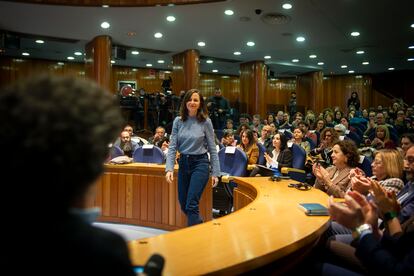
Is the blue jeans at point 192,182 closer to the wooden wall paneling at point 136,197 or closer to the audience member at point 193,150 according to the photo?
the audience member at point 193,150

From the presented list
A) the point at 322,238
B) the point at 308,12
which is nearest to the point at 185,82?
the point at 308,12

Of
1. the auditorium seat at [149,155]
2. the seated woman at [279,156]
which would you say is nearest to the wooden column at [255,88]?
the seated woman at [279,156]

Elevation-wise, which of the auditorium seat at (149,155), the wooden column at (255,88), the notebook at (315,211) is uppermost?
the wooden column at (255,88)

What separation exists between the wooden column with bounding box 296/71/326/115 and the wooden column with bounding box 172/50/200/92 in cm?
682

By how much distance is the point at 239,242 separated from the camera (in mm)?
1559

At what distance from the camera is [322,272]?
5.72 feet

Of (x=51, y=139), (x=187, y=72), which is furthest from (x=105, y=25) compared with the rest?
(x=51, y=139)

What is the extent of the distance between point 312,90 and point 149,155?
1269 centimetres

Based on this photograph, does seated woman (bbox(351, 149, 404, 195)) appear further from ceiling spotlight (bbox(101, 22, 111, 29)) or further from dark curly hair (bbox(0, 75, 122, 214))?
ceiling spotlight (bbox(101, 22, 111, 29))

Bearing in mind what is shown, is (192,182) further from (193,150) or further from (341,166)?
(341,166)

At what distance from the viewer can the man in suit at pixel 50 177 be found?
1.93 ft

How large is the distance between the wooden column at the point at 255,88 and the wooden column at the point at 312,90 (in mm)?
3685

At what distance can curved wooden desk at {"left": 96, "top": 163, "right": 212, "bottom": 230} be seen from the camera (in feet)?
13.6

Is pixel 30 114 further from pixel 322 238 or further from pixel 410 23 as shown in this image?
pixel 410 23
